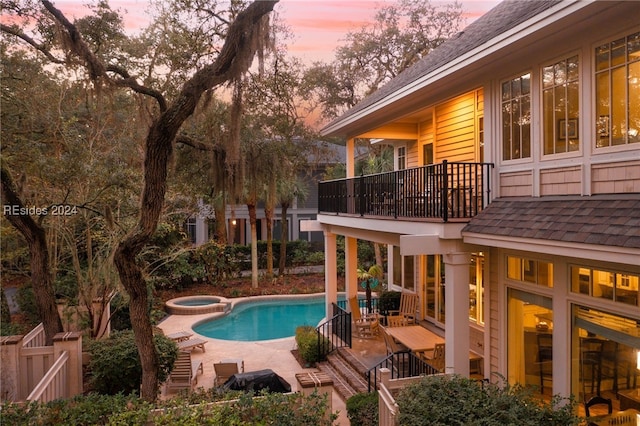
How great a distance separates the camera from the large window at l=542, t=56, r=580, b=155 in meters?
5.84

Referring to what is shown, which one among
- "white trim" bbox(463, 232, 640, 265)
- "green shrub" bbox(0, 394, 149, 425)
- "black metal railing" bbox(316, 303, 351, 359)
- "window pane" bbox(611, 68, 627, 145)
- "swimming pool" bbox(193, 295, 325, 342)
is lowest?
"swimming pool" bbox(193, 295, 325, 342)

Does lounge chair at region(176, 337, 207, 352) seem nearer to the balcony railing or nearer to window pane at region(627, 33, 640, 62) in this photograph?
the balcony railing

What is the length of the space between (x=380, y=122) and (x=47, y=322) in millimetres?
8569

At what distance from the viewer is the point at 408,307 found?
12.4 meters

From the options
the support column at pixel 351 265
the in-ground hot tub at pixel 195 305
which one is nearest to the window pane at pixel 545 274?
the support column at pixel 351 265

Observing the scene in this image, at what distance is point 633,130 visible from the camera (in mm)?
5059

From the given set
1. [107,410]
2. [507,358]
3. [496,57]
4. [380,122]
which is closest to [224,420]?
[107,410]

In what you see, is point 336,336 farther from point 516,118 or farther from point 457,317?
point 516,118

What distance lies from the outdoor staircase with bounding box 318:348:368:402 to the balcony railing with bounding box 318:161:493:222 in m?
3.30

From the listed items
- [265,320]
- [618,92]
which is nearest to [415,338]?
[618,92]

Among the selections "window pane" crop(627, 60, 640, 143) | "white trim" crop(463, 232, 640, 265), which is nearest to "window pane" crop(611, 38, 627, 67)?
"window pane" crop(627, 60, 640, 143)

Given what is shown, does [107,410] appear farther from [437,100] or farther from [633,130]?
[437,100]

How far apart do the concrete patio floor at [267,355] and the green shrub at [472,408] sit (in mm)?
3868

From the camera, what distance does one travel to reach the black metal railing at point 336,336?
11.3 m
